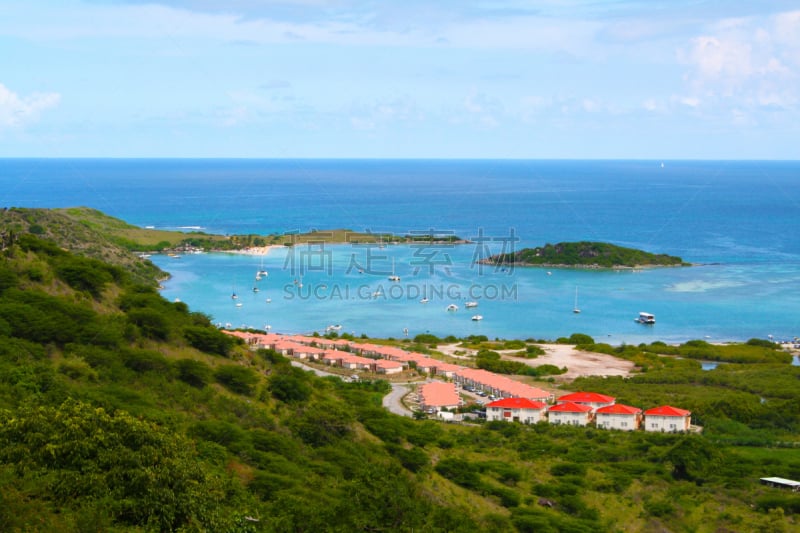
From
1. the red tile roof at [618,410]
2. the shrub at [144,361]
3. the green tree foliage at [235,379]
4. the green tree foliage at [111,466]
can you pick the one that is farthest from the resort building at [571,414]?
the green tree foliage at [111,466]

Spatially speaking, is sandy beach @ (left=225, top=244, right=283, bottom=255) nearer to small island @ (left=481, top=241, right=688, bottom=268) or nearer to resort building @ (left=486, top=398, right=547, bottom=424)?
small island @ (left=481, top=241, right=688, bottom=268)

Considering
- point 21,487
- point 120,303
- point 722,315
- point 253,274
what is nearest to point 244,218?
point 253,274

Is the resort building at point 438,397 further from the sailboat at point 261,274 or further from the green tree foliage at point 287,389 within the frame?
the sailboat at point 261,274

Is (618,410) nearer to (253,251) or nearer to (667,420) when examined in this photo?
(667,420)

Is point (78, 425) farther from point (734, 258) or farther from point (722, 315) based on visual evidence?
point (734, 258)

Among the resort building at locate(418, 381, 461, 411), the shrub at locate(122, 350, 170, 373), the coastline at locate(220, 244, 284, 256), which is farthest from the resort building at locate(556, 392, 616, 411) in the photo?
the coastline at locate(220, 244, 284, 256)

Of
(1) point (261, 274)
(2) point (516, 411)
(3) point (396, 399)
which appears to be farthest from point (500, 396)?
(1) point (261, 274)
